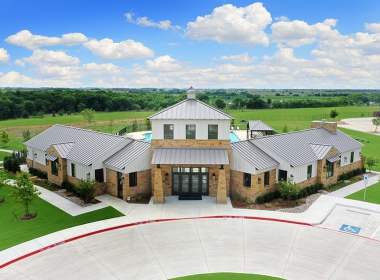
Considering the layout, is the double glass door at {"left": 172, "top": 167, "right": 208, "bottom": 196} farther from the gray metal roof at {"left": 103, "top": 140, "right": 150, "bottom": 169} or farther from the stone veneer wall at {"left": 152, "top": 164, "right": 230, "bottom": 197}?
the gray metal roof at {"left": 103, "top": 140, "right": 150, "bottom": 169}

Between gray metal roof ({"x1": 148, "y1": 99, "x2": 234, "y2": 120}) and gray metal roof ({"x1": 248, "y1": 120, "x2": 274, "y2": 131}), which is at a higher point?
gray metal roof ({"x1": 148, "y1": 99, "x2": 234, "y2": 120})

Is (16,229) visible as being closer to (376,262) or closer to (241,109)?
(376,262)

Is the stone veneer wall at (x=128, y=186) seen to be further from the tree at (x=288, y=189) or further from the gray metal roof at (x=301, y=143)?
the tree at (x=288, y=189)

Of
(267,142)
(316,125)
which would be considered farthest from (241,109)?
(267,142)

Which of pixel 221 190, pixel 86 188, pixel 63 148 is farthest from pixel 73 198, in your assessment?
pixel 221 190

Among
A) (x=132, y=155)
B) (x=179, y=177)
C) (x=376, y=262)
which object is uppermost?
(x=132, y=155)

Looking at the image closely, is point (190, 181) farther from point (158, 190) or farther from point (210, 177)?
A: point (158, 190)

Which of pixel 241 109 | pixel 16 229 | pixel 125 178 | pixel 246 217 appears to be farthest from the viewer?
pixel 241 109

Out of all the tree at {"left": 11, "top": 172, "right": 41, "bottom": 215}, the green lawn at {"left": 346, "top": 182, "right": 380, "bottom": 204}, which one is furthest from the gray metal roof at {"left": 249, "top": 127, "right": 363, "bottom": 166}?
the tree at {"left": 11, "top": 172, "right": 41, "bottom": 215}
